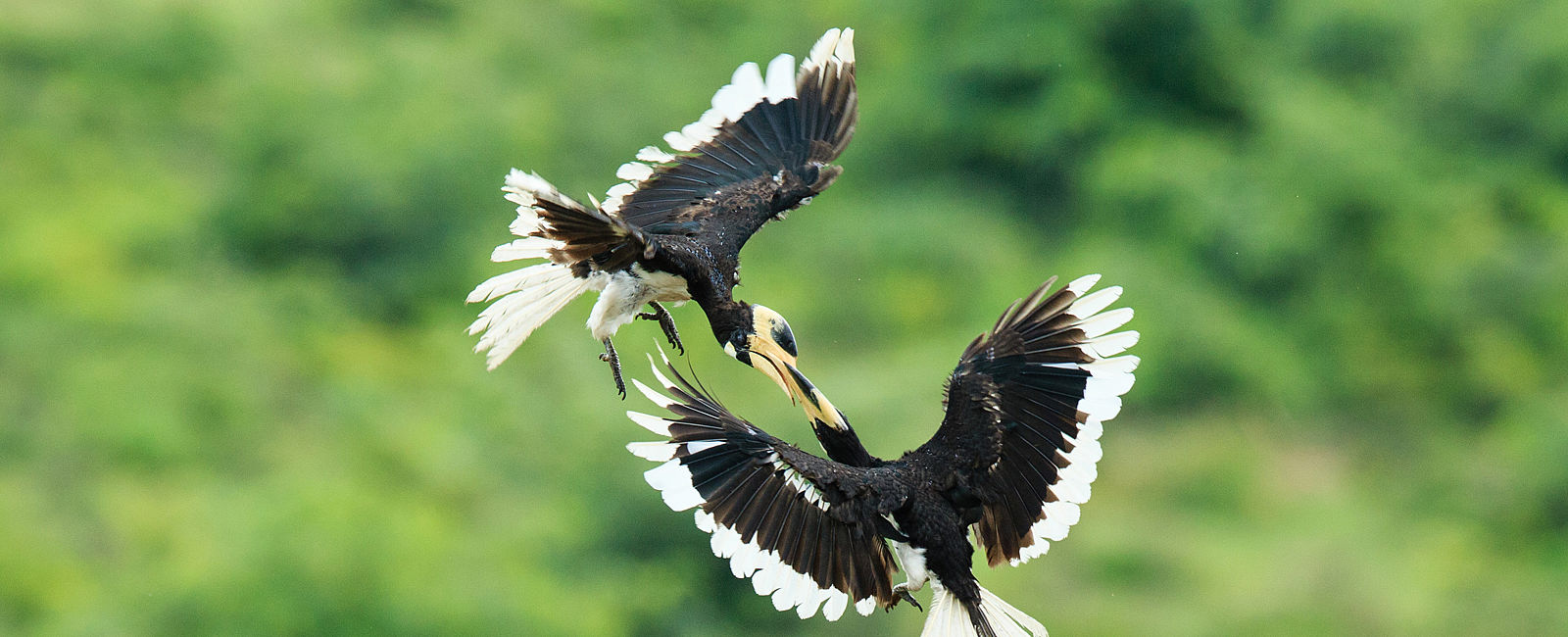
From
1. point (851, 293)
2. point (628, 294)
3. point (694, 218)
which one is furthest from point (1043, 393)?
point (851, 293)

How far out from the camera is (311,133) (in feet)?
76.8

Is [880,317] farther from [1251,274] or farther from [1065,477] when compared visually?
[1065,477]

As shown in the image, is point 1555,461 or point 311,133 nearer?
point 1555,461

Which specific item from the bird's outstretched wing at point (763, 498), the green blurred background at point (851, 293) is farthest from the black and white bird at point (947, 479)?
the green blurred background at point (851, 293)

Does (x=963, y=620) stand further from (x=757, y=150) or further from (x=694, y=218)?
(x=757, y=150)

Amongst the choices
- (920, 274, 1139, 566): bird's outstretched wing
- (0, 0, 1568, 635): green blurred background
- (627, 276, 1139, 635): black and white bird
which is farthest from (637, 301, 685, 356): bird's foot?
(0, 0, 1568, 635): green blurred background

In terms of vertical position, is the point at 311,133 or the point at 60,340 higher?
the point at 311,133

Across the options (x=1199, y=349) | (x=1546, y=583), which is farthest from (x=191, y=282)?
(x=1546, y=583)

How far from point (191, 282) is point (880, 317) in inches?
332

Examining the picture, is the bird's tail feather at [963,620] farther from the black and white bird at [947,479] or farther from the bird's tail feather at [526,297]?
the bird's tail feather at [526,297]

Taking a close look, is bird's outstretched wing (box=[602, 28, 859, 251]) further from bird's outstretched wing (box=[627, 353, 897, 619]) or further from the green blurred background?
the green blurred background

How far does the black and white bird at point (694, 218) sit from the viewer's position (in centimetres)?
671

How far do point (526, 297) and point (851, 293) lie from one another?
1468cm

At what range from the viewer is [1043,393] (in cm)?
665
